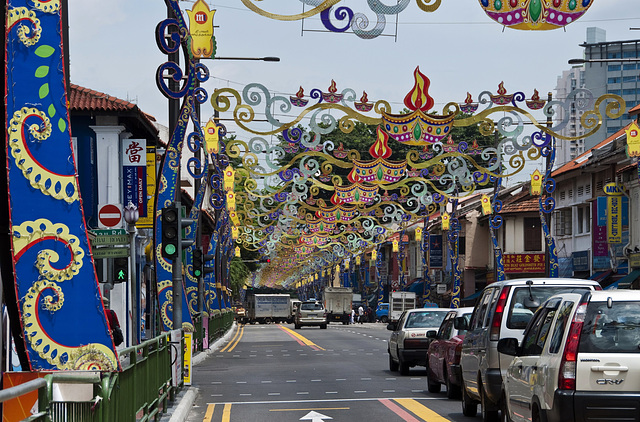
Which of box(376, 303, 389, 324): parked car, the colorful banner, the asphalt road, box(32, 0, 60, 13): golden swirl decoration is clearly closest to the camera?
box(32, 0, 60, 13): golden swirl decoration

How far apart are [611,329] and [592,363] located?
41 centimetres

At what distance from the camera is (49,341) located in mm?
9500

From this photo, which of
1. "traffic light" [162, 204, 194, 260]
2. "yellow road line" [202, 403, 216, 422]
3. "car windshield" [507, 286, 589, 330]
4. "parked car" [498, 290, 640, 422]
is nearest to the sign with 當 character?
"traffic light" [162, 204, 194, 260]

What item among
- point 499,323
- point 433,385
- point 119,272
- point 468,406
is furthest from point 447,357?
point 119,272

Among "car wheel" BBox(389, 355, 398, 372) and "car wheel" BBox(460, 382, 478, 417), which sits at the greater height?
"car wheel" BBox(460, 382, 478, 417)

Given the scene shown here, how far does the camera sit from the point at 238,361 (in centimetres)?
3547

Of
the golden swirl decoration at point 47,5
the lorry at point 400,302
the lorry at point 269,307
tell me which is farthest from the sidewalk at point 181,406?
the lorry at point 269,307

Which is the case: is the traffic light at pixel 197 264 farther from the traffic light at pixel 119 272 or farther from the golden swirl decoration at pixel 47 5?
the golden swirl decoration at pixel 47 5

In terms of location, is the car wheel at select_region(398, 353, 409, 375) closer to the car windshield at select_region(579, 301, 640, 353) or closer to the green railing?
the green railing

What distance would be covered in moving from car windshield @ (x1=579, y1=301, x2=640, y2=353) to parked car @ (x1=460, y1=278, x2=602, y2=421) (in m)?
4.14

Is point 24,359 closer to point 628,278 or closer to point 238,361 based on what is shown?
point 238,361

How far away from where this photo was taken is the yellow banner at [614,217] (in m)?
44.1

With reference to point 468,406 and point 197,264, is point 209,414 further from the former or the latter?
point 197,264

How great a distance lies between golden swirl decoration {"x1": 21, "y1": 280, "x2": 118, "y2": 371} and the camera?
31.0 ft
